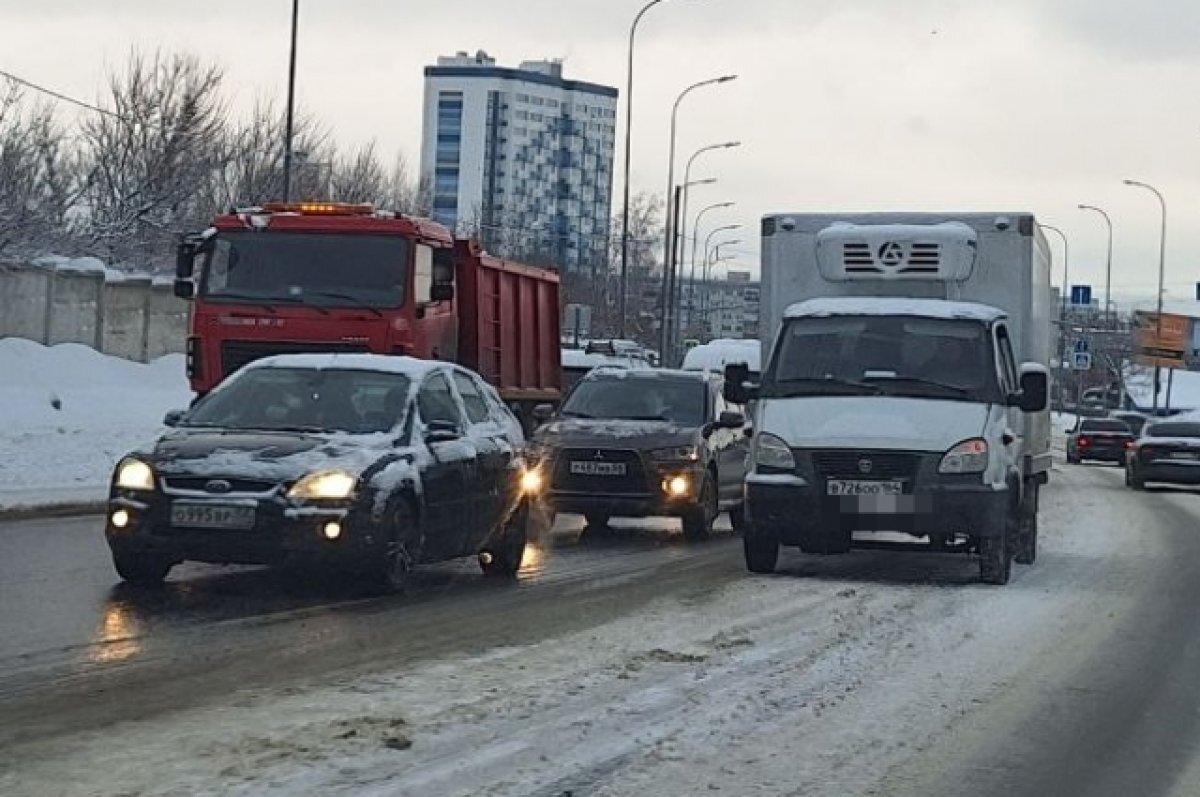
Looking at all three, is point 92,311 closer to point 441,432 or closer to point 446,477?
point 441,432

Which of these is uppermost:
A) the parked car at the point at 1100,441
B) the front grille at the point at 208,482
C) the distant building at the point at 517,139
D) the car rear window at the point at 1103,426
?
the distant building at the point at 517,139

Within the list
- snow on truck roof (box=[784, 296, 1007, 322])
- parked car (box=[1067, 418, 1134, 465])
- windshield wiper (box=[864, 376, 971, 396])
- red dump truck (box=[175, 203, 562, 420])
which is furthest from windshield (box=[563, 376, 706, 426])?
parked car (box=[1067, 418, 1134, 465])

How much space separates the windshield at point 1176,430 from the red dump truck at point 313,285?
19790 mm

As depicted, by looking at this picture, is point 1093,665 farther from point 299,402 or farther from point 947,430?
point 299,402

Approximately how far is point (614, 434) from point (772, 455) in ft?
12.7

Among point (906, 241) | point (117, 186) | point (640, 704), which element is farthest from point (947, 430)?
point (117, 186)

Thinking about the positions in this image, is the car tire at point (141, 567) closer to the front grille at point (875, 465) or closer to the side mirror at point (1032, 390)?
the front grille at point (875, 465)

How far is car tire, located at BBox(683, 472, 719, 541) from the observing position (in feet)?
55.9

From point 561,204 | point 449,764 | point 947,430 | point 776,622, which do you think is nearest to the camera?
point 449,764

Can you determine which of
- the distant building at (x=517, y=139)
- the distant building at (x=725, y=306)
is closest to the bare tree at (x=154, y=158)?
the distant building at (x=725, y=306)

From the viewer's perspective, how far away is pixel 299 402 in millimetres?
11945

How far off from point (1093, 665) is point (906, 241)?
612cm

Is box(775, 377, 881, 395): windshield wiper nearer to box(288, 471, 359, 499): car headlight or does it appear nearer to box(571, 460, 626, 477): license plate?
box(571, 460, 626, 477): license plate

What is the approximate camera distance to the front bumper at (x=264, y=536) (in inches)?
417
